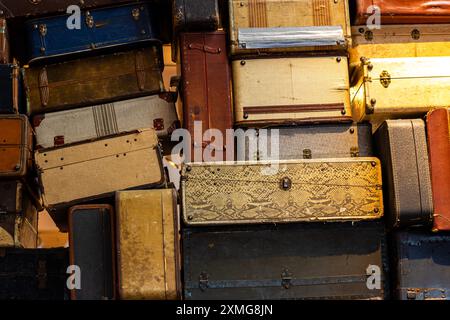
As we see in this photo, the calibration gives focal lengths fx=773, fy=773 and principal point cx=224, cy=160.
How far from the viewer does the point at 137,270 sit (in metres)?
3.89

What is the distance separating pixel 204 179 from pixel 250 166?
25cm

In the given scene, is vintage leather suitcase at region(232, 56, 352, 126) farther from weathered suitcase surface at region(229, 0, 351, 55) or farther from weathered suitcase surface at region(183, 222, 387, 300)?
weathered suitcase surface at region(183, 222, 387, 300)

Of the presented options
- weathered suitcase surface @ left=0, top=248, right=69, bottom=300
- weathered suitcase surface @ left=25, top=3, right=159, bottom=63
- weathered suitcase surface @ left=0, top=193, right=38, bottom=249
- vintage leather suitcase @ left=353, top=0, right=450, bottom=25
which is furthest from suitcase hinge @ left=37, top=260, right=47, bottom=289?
vintage leather suitcase @ left=353, top=0, right=450, bottom=25

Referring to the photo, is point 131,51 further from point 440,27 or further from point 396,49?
point 440,27

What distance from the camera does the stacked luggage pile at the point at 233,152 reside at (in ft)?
13.2

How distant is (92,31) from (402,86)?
180 centimetres

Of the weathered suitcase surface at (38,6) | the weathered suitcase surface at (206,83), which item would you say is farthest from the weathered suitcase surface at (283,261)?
the weathered suitcase surface at (38,6)

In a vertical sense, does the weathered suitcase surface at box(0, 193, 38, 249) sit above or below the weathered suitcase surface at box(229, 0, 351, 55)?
below

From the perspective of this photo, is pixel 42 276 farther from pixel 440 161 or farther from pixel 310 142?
pixel 440 161

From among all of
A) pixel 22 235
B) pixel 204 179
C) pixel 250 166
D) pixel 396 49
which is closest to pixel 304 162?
pixel 250 166

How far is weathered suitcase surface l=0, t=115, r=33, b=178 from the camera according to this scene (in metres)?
4.20

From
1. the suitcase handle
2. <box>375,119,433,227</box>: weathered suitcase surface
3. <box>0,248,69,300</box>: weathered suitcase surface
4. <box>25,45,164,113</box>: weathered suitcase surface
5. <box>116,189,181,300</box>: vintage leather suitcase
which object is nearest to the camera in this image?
<box>116,189,181,300</box>: vintage leather suitcase

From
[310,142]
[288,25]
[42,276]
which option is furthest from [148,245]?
[288,25]

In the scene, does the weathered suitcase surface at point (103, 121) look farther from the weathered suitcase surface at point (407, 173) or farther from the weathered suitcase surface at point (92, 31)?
the weathered suitcase surface at point (407, 173)
